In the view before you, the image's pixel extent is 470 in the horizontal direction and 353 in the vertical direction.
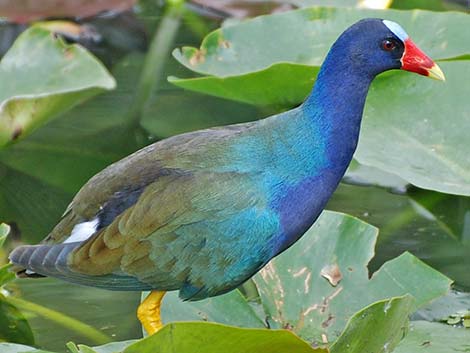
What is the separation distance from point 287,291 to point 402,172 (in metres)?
0.47

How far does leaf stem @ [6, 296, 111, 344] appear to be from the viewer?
2.73 metres

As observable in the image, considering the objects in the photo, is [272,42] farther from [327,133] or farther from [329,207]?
[327,133]

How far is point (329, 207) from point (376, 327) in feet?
3.71

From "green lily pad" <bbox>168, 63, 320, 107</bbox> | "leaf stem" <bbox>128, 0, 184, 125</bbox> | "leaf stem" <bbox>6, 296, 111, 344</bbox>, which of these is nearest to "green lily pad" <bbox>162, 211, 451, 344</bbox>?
"leaf stem" <bbox>6, 296, 111, 344</bbox>

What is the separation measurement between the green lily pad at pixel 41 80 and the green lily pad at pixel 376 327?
131 cm

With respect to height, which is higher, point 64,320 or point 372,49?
point 372,49

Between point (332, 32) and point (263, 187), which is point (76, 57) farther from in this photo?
point (263, 187)

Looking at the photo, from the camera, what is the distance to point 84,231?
2453mm

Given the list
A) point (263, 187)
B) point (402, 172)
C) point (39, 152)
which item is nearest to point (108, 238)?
point (263, 187)

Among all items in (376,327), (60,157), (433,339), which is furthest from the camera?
(60,157)

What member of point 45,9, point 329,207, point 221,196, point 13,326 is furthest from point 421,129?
point 45,9

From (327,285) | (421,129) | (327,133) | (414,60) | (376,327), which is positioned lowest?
(327,285)

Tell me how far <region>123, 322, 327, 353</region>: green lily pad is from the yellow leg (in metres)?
0.44

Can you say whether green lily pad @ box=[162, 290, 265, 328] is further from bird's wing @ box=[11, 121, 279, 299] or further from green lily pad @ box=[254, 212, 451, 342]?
bird's wing @ box=[11, 121, 279, 299]
